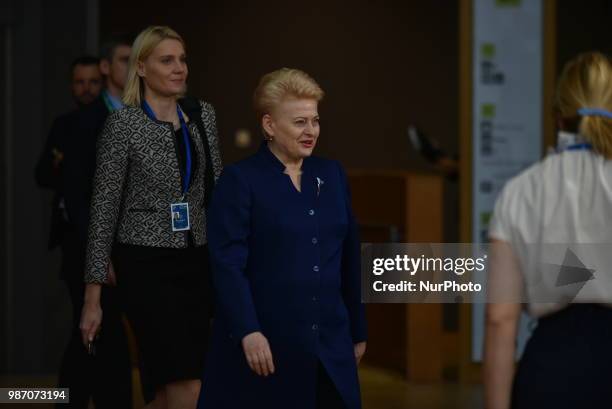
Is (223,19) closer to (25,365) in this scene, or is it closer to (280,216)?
(25,365)

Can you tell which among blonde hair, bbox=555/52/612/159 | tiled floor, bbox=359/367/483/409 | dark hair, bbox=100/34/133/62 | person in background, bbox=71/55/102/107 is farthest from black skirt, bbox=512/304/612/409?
tiled floor, bbox=359/367/483/409

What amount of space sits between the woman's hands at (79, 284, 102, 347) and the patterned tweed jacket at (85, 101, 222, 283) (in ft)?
0.45

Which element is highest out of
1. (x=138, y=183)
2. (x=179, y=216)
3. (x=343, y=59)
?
(x=343, y=59)

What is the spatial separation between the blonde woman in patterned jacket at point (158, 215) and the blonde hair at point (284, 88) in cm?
63

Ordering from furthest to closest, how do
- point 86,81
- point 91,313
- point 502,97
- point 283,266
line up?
1. point 502,97
2. point 86,81
3. point 91,313
4. point 283,266

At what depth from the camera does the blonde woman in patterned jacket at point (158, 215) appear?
13.3 ft

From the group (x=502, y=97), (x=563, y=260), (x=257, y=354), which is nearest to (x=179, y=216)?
(x=257, y=354)

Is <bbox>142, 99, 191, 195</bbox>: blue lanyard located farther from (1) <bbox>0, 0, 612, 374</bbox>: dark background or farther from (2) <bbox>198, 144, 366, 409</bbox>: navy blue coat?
(1) <bbox>0, 0, 612, 374</bbox>: dark background

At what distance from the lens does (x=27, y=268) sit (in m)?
7.05

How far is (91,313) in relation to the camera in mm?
Result: 4180

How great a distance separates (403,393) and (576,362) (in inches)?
165

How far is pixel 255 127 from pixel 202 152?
8.73m

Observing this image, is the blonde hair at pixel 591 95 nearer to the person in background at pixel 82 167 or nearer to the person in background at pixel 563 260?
the person in background at pixel 563 260

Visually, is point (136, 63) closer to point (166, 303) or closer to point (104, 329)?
point (166, 303)
